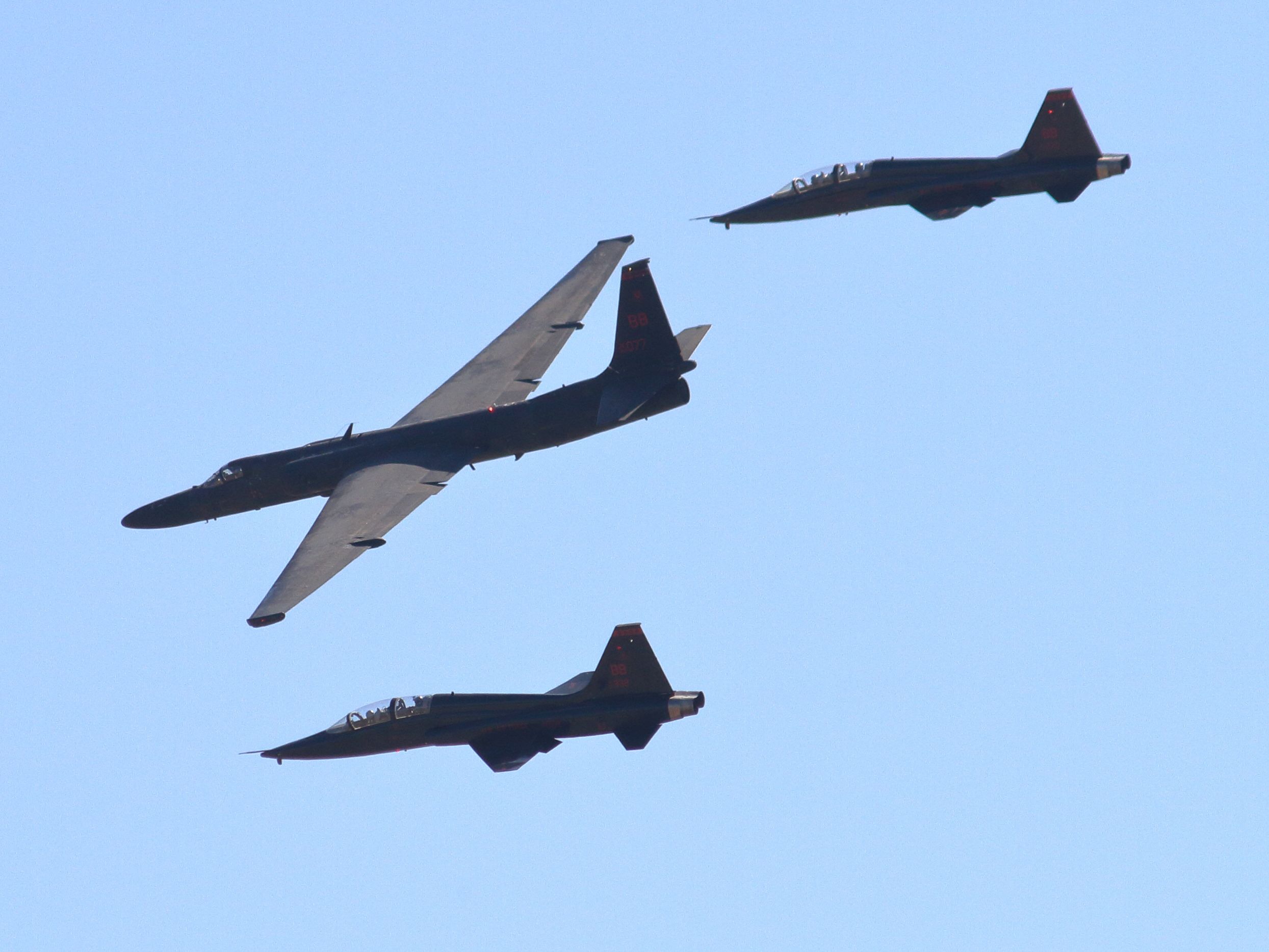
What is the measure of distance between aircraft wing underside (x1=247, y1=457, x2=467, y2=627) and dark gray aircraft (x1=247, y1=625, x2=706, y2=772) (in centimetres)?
385

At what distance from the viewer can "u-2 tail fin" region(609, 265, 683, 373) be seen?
63469mm

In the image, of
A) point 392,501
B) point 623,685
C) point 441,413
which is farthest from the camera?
point 441,413

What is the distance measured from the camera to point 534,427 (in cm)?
6419

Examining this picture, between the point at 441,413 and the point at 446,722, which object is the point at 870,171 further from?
the point at 446,722

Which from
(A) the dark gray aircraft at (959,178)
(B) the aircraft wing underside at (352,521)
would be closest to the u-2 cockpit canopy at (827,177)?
(A) the dark gray aircraft at (959,178)

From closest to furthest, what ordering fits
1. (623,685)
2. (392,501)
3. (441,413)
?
1. (623,685)
2. (392,501)
3. (441,413)

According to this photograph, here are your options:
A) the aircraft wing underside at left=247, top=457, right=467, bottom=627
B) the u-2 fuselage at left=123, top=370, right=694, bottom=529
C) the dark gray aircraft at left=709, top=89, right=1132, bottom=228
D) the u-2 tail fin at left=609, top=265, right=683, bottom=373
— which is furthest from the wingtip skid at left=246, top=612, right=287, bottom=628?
the dark gray aircraft at left=709, top=89, right=1132, bottom=228

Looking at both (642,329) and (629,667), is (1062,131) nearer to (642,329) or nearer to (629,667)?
(642,329)

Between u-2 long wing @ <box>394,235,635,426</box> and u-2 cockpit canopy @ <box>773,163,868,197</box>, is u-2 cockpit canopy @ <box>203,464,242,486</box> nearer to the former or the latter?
u-2 long wing @ <box>394,235,635,426</box>

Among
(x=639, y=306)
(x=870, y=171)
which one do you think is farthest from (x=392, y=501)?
(x=870, y=171)

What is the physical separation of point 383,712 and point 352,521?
6722mm

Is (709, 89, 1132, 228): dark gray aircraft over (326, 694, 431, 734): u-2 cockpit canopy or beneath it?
over

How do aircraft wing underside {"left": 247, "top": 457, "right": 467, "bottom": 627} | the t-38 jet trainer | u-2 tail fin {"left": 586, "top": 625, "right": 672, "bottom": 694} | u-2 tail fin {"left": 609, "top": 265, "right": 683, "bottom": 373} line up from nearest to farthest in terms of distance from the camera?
u-2 tail fin {"left": 586, "top": 625, "right": 672, "bottom": 694} → aircraft wing underside {"left": 247, "top": 457, "right": 467, "bottom": 627} → the t-38 jet trainer → u-2 tail fin {"left": 609, "top": 265, "right": 683, "bottom": 373}

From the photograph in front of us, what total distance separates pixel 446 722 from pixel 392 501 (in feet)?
27.4
